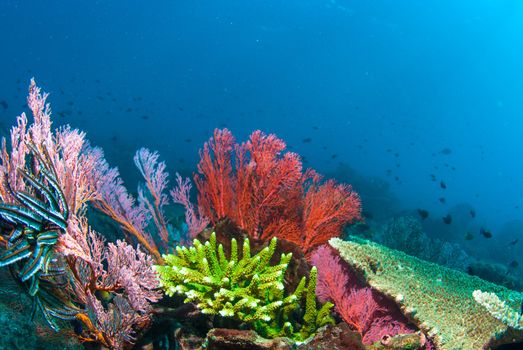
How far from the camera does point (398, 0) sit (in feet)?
182

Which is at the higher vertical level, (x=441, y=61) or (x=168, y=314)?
(x=441, y=61)

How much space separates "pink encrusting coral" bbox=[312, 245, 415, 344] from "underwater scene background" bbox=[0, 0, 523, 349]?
0.07 ft

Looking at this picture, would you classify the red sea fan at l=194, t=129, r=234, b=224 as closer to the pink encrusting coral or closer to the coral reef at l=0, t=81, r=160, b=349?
the pink encrusting coral

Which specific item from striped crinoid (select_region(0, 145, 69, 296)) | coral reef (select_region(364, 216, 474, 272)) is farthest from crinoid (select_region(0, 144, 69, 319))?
coral reef (select_region(364, 216, 474, 272))

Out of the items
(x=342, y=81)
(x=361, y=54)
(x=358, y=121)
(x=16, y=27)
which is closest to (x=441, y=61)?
(x=361, y=54)

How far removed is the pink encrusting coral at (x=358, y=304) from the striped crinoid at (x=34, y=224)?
290 centimetres

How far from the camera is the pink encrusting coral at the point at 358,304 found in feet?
11.5

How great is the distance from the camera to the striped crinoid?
2227 millimetres

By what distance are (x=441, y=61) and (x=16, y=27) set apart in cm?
12852

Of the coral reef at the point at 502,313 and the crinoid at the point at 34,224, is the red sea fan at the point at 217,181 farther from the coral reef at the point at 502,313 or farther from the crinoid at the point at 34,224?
the coral reef at the point at 502,313

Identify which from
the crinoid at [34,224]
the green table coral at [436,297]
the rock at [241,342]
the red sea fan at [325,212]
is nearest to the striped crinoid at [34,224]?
the crinoid at [34,224]

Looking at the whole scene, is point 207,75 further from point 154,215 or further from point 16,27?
point 154,215

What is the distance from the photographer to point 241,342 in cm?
264

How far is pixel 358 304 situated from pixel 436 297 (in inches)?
46.6
